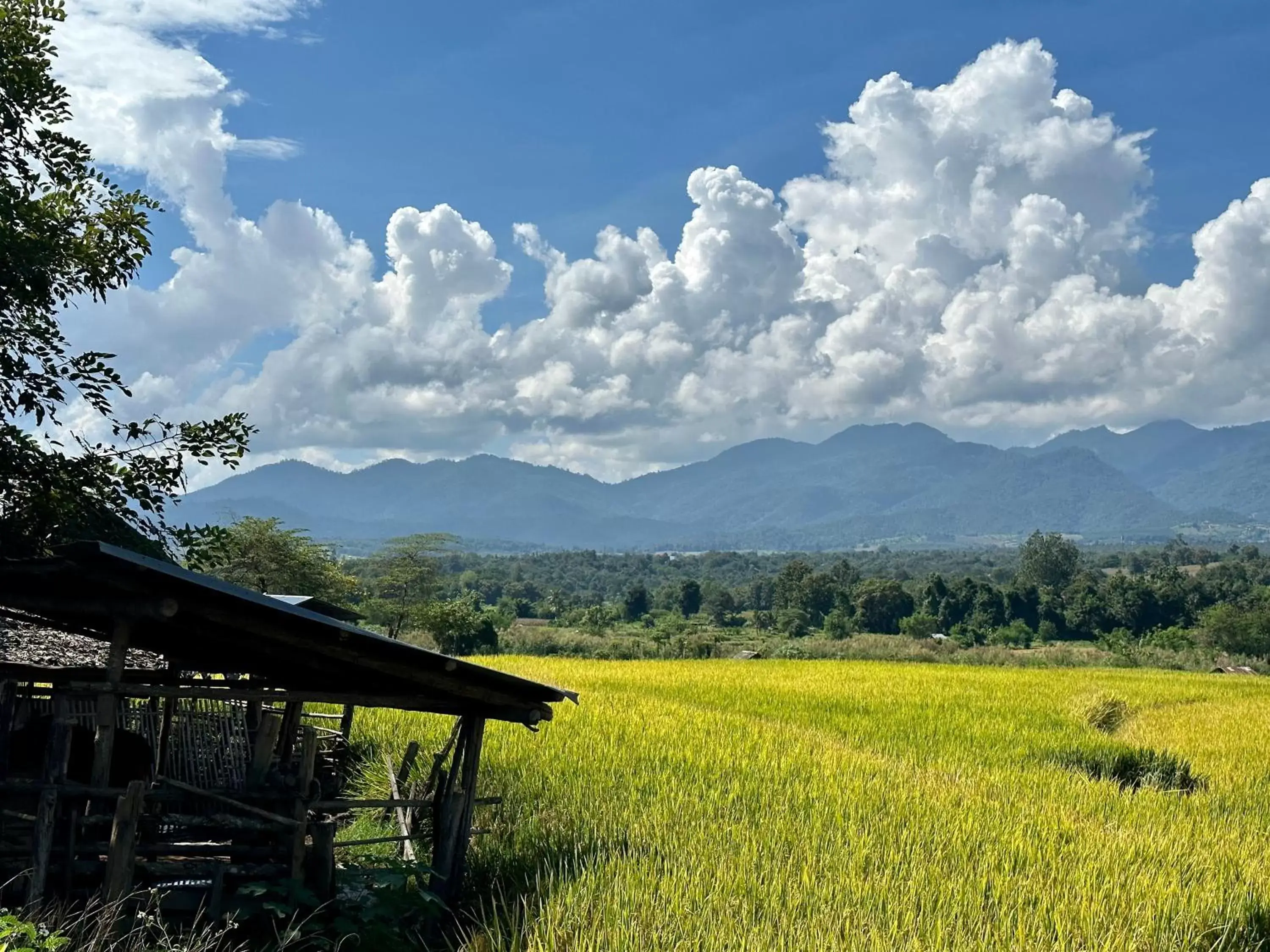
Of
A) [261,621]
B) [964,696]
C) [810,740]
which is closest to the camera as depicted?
[261,621]

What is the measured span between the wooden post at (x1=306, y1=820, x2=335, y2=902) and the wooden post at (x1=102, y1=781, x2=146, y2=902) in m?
1.15

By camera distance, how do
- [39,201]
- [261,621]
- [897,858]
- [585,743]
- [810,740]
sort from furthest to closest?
[810,740] < [585,743] < [39,201] < [897,858] < [261,621]

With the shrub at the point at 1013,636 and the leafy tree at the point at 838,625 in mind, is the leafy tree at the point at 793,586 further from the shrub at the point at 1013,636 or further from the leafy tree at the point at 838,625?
the shrub at the point at 1013,636

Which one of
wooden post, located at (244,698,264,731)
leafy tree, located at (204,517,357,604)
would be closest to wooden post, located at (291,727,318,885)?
wooden post, located at (244,698,264,731)

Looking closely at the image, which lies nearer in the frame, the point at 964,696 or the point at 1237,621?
the point at 964,696

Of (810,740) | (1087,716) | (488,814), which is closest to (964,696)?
(1087,716)

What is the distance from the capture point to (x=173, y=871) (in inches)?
255

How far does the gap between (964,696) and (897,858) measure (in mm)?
13564

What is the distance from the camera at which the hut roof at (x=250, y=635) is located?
220 inches

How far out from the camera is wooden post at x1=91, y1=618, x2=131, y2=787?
18.9 feet

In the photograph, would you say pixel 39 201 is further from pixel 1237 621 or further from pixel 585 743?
pixel 1237 621

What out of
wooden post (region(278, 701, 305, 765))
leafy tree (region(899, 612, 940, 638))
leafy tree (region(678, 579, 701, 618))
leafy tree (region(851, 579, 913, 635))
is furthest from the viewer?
leafy tree (region(678, 579, 701, 618))

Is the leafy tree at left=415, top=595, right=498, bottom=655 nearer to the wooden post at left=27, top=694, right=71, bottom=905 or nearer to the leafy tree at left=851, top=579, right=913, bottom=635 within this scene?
the leafy tree at left=851, top=579, right=913, bottom=635

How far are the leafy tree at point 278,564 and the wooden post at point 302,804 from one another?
26.8m
